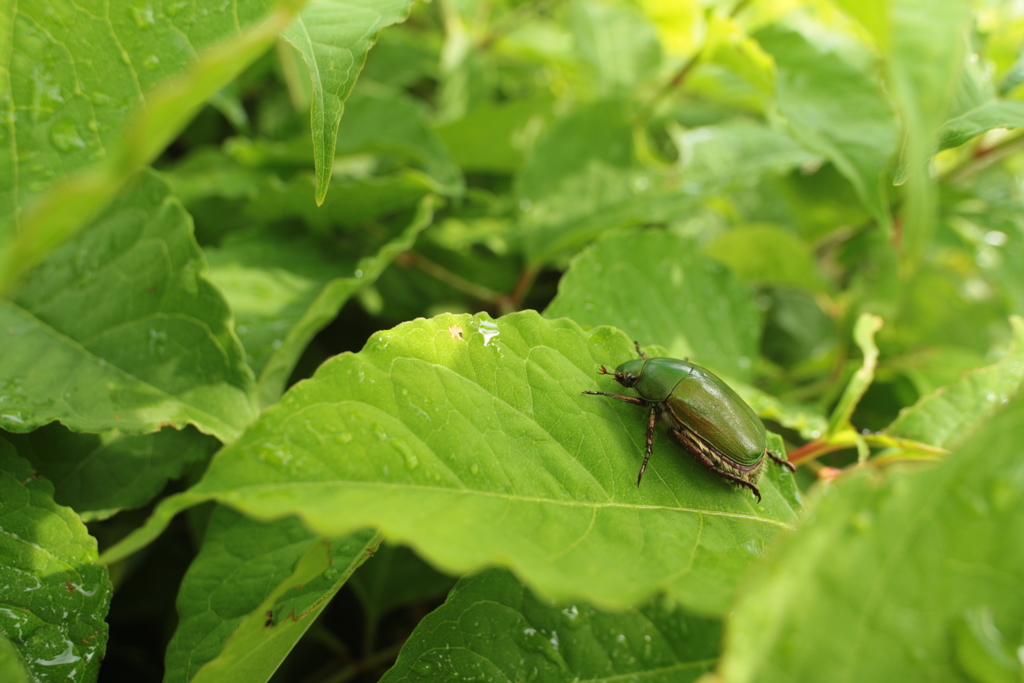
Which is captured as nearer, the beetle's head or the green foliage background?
the green foliage background

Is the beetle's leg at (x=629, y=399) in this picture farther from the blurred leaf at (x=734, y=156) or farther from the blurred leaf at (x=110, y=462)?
the blurred leaf at (x=734, y=156)

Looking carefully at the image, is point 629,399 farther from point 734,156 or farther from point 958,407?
point 734,156

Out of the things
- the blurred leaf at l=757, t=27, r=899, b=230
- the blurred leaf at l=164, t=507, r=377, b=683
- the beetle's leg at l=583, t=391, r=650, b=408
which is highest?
the blurred leaf at l=757, t=27, r=899, b=230

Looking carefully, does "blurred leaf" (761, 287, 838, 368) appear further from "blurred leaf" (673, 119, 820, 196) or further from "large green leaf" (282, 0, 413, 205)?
"large green leaf" (282, 0, 413, 205)

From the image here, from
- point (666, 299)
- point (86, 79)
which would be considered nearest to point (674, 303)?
point (666, 299)

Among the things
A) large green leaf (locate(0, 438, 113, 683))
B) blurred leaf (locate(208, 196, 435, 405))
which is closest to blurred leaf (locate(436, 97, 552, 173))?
blurred leaf (locate(208, 196, 435, 405))
